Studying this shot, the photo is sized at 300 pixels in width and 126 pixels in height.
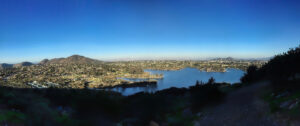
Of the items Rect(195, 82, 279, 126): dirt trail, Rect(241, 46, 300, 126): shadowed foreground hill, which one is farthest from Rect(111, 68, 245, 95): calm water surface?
Rect(195, 82, 279, 126): dirt trail

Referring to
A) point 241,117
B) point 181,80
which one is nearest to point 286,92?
point 241,117

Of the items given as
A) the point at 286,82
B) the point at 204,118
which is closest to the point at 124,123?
the point at 204,118

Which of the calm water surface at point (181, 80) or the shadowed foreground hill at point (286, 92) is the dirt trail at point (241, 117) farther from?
the calm water surface at point (181, 80)

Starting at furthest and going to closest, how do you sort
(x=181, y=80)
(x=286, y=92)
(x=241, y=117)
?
(x=181, y=80) → (x=286, y=92) → (x=241, y=117)

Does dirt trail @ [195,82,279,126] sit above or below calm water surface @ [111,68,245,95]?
above

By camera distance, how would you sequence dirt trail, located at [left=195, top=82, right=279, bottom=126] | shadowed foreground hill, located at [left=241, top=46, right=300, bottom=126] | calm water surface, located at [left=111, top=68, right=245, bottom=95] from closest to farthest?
shadowed foreground hill, located at [left=241, top=46, right=300, bottom=126]
dirt trail, located at [left=195, top=82, right=279, bottom=126]
calm water surface, located at [left=111, top=68, right=245, bottom=95]

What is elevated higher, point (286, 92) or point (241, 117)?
point (286, 92)

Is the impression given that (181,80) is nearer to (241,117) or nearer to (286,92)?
(286,92)

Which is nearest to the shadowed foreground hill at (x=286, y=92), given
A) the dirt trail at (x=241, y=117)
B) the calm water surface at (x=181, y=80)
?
the dirt trail at (x=241, y=117)

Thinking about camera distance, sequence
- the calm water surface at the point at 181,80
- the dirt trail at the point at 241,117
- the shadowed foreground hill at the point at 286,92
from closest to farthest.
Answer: the shadowed foreground hill at the point at 286,92
the dirt trail at the point at 241,117
the calm water surface at the point at 181,80

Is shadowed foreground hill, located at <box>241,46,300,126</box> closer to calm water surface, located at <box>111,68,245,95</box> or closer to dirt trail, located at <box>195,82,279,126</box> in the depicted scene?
dirt trail, located at <box>195,82,279,126</box>

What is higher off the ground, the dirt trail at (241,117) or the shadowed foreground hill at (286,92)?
the shadowed foreground hill at (286,92)
